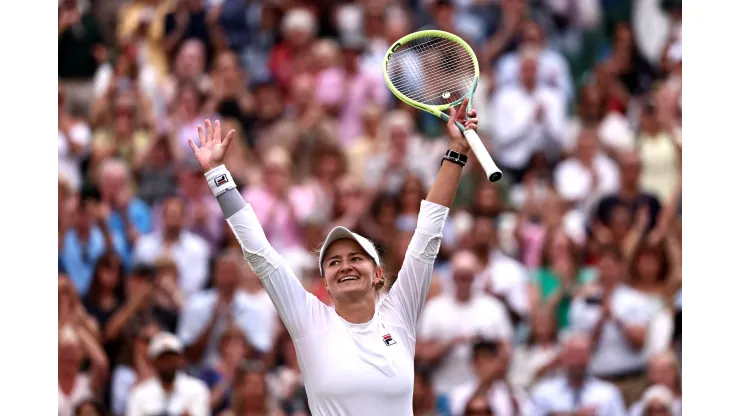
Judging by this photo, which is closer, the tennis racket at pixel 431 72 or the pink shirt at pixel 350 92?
the tennis racket at pixel 431 72

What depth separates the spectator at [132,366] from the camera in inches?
321

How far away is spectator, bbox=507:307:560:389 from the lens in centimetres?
823

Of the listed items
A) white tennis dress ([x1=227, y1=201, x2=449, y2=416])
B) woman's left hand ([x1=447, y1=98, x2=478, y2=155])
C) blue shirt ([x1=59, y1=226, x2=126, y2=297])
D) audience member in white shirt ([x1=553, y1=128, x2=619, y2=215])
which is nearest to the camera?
white tennis dress ([x1=227, y1=201, x2=449, y2=416])

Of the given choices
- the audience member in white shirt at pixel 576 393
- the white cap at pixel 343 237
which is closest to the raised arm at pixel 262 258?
the white cap at pixel 343 237

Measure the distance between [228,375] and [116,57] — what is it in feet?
10.2

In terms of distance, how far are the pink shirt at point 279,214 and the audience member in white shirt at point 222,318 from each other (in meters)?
0.50

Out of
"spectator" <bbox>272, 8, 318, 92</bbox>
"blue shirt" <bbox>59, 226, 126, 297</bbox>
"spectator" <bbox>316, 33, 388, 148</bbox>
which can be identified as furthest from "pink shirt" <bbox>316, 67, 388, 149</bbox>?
"blue shirt" <bbox>59, 226, 126, 297</bbox>

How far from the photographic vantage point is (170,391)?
26.3 feet

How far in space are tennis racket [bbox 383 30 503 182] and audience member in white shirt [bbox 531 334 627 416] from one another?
10.2 feet

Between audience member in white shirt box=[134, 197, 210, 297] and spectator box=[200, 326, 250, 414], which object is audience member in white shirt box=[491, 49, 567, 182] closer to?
audience member in white shirt box=[134, 197, 210, 297]

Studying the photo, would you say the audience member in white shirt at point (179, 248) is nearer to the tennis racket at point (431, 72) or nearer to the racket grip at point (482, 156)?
the tennis racket at point (431, 72)

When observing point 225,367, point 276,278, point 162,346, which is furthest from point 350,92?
point 276,278

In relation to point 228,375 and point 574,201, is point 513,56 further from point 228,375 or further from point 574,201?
point 228,375

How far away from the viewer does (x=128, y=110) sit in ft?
31.7
